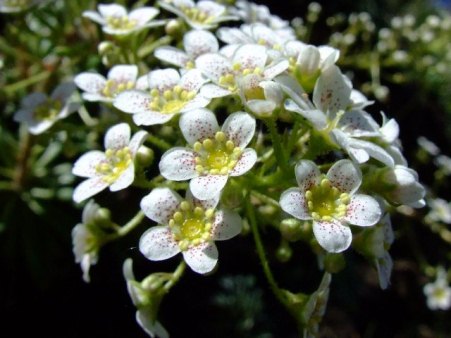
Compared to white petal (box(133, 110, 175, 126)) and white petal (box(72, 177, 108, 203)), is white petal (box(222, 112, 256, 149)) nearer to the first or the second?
white petal (box(133, 110, 175, 126))

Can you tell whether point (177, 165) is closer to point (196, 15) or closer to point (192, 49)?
point (192, 49)

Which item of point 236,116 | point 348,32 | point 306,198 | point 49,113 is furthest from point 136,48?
point 348,32

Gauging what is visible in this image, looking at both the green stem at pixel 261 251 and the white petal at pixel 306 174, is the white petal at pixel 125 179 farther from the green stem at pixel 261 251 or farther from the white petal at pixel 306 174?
the white petal at pixel 306 174

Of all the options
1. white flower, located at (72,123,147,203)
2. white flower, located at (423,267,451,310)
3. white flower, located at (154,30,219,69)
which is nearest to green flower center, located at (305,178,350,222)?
white flower, located at (72,123,147,203)

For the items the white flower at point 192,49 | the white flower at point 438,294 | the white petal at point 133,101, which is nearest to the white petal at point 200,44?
the white flower at point 192,49

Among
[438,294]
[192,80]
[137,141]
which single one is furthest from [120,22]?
[438,294]

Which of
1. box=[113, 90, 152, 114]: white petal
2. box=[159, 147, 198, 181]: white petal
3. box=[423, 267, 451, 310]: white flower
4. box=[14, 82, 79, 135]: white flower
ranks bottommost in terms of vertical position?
box=[423, 267, 451, 310]: white flower

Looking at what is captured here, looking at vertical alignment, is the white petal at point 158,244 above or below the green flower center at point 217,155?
below

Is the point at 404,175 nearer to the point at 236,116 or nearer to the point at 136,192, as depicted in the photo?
the point at 236,116
